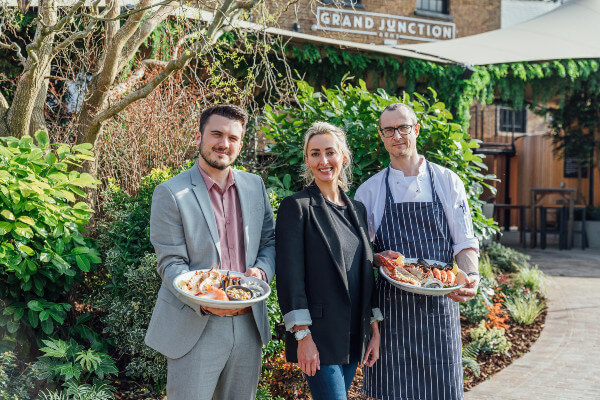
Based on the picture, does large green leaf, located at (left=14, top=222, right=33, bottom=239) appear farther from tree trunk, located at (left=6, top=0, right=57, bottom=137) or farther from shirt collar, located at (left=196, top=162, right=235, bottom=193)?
tree trunk, located at (left=6, top=0, right=57, bottom=137)

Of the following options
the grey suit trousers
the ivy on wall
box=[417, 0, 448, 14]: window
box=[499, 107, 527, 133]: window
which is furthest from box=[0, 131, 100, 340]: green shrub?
box=[499, 107, 527, 133]: window

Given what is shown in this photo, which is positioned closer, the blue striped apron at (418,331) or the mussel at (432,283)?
the mussel at (432,283)

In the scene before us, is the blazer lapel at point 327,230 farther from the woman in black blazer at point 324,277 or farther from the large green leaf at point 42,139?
the large green leaf at point 42,139

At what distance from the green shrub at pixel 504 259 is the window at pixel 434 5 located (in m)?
7.81

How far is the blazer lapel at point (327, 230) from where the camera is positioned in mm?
2428

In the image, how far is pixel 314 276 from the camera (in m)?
2.44

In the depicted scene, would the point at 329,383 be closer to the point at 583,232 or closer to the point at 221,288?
the point at 221,288

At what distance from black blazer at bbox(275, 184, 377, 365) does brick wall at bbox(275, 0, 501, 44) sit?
975 cm

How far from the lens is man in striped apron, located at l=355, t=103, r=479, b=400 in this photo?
2678 mm

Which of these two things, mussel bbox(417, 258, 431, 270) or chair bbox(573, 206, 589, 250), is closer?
mussel bbox(417, 258, 431, 270)

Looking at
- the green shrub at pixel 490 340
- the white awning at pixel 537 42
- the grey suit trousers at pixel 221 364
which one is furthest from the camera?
the white awning at pixel 537 42

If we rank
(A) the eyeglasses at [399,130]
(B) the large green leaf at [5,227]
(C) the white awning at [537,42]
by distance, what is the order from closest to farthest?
1. (A) the eyeglasses at [399,130]
2. (B) the large green leaf at [5,227]
3. (C) the white awning at [537,42]

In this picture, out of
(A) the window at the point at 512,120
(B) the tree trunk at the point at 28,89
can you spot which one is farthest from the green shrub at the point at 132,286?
(A) the window at the point at 512,120

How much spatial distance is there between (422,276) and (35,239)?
2.31m
